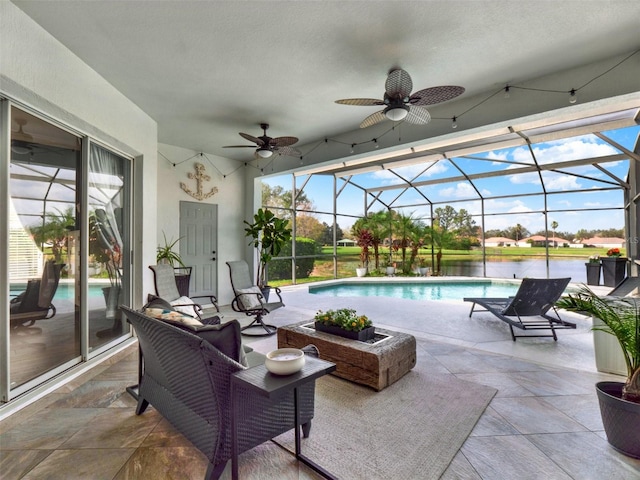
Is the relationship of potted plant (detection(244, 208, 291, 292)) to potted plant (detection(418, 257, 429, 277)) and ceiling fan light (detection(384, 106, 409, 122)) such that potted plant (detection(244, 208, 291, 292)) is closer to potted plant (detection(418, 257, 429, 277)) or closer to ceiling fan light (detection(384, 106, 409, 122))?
ceiling fan light (detection(384, 106, 409, 122))

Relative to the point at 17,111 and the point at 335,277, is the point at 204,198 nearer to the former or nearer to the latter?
the point at 17,111

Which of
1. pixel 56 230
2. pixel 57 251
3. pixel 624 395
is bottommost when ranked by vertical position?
pixel 624 395

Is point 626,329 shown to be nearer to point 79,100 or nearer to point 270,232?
point 79,100

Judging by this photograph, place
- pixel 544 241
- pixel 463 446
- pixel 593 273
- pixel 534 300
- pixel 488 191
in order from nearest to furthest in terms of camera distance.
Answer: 1. pixel 463 446
2. pixel 534 300
3. pixel 593 273
4. pixel 544 241
5. pixel 488 191

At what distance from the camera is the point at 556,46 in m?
2.95

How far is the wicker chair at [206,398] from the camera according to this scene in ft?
5.09

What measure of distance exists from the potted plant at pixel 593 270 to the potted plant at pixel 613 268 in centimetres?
13

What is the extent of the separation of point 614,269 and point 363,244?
6719 mm

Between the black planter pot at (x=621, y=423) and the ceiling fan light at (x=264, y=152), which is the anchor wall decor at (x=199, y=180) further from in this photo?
the black planter pot at (x=621, y=423)

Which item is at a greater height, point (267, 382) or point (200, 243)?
point (200, 243)

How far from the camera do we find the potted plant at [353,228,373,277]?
35.5ft

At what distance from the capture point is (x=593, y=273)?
26.6ft

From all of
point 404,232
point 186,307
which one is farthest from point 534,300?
point 404,232

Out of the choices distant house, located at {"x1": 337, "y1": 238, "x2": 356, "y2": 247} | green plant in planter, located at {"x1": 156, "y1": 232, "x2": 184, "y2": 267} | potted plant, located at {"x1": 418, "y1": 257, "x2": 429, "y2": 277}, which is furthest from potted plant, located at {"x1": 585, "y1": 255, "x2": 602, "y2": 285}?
green plant in planter, located at {"x1": 156, "y1": 232, "x2": 184, "y2": 267}
